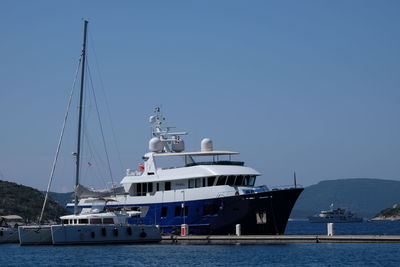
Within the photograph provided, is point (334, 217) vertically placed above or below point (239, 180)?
above

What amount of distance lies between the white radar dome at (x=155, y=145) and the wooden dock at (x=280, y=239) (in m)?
9.10

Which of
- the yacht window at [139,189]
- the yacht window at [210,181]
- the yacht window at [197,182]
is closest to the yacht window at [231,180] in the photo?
the yacht window at [210,181]

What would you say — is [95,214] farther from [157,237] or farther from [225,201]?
[225,201]

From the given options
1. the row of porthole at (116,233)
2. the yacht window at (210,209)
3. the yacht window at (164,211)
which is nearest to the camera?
the row of porthole at (116,233)

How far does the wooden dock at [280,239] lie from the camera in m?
47.4

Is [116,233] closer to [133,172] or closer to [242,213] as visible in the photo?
[133,172]

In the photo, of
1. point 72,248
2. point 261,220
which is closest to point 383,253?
point 261,220

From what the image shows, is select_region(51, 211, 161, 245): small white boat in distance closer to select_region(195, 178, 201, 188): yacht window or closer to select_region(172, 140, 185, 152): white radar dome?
select_region(195, 178, 201, 188): yacht window

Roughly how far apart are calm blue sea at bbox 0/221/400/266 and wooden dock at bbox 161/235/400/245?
93 centimetres

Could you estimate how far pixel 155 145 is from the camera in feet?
195

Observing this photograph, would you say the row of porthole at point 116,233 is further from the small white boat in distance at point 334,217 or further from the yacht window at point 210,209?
the small white boat in distance at point 334,217

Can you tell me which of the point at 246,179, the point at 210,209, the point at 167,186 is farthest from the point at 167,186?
the point at 246,179

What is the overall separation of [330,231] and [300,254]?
7.70 m

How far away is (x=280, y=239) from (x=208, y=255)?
7238 millimetres
